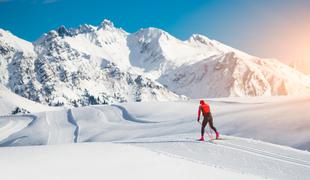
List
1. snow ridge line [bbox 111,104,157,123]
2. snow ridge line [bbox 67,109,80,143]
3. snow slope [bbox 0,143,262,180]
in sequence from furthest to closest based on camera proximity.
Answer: snow ridge line [bbox 111,104,157,123]
snow ridge line [bbox 67,109,80,143]
snow slope [bbox 0,143,262,180]

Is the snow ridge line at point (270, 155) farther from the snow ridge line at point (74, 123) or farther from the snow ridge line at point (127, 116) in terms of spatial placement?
the snow ridge line at point (127, 116)

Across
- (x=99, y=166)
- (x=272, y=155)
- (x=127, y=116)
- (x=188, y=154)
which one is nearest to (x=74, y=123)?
(x=127, y=116)

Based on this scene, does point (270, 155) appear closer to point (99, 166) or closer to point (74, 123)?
point (99, 166)

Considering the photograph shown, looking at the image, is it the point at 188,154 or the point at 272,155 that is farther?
the point at 272,155

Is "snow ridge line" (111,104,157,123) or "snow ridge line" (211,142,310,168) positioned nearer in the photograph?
"snow ridge line" (211,142,310,168)

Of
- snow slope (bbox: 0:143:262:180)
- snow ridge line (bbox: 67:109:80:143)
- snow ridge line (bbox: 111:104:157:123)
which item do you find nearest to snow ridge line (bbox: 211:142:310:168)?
snow slope (bbox: 0:143:262:180)

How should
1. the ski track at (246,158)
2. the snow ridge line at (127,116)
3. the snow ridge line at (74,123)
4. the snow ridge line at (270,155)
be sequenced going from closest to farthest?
1. the ski track at (246,158)
2. the snow ridge line at (270,155)
3. the snow ridge line at (74,123)
4. the snow ridge line at (127,116)

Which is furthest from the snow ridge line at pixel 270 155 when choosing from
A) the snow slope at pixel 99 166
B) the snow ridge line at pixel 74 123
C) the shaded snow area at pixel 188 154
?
the snow ridge line at pixel 74 123

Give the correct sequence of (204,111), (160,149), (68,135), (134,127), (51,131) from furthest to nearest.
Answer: (51,131) → (68,135) → (134,127) → (204,111) → (160,149)

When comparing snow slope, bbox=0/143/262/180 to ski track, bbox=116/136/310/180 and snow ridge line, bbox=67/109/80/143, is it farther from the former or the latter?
snow ridge line, bbox=67/109/80/143

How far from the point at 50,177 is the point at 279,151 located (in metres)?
10.0

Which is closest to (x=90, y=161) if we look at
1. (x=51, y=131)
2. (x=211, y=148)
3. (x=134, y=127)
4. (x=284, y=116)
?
(x=211, y=148)

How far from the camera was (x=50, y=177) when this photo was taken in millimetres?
9617

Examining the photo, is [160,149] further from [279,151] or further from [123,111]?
[123,111]
